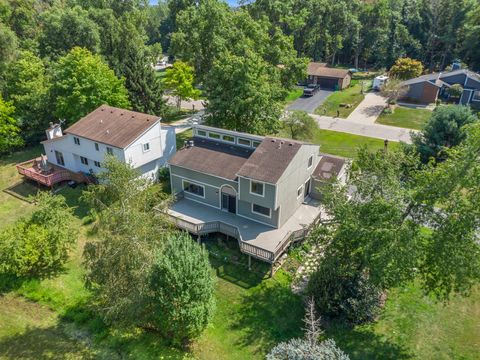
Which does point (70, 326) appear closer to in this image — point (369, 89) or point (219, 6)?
point (219, 6)

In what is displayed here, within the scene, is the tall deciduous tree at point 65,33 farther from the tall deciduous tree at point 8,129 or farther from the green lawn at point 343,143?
the green lawn at point 343,143

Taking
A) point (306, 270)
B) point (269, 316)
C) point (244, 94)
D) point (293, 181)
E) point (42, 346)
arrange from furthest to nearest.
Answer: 1. point (244, 94)
2. point (293, 181)
3. point (306, 270)
4. point (269, 316)
5. point (42, 346)

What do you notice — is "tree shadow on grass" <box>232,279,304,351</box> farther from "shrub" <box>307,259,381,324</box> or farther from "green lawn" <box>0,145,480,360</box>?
"shrub" <box>307,259,381,324</box>

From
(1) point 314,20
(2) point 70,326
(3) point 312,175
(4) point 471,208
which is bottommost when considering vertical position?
(2) point 70,326

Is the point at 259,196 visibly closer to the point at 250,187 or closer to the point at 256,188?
the point at 256,188

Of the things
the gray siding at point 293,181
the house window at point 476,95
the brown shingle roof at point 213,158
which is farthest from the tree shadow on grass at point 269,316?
the house window at point 476,95

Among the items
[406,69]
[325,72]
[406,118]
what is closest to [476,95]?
[406,69]

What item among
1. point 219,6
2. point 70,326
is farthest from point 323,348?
point 219,6
